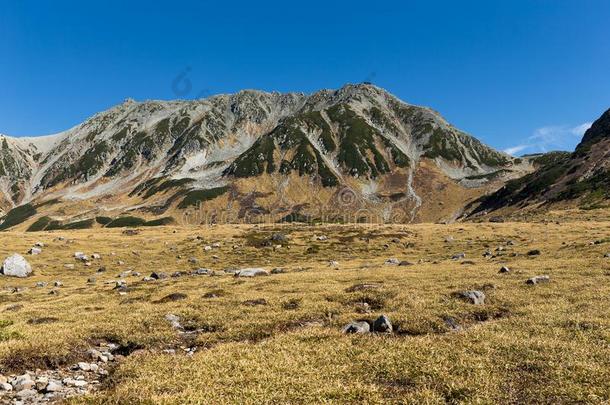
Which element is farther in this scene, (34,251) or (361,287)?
(34,251)

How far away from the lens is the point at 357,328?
68.5ft

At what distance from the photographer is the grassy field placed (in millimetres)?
13266

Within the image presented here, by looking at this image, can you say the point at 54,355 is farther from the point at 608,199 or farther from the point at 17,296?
the point at 608,199

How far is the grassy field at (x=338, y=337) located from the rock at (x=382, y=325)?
62cm

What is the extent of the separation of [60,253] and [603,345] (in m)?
71.0

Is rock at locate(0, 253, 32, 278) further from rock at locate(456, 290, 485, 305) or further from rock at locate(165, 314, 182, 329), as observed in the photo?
rock at locate(456, 290, 485, 305)

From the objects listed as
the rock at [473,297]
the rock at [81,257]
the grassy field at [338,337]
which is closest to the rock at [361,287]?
Answer: the grassy field at [338,337]

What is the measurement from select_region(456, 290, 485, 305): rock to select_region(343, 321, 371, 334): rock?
27.6 feet

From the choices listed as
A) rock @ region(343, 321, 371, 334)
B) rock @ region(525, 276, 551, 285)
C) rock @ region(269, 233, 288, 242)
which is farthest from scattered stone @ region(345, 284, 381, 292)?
rock @ region(269, 233, 288, 242)

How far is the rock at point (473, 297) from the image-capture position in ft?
84.9

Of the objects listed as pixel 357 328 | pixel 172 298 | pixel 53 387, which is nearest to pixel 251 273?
pixel 172 298

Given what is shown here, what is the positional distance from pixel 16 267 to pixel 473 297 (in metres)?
55.1

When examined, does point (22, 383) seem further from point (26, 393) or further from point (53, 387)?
point (53, 387)

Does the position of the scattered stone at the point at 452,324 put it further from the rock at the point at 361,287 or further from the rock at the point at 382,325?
the rock at the point at 361,287
